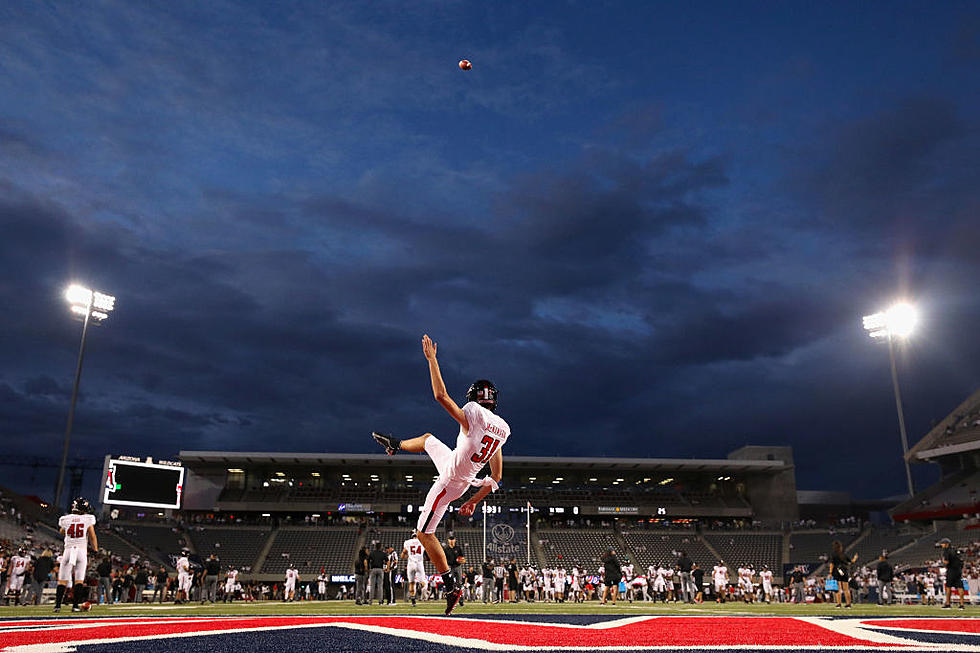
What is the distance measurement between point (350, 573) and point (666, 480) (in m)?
28.4

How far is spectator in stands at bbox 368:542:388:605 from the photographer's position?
2123 centimetres

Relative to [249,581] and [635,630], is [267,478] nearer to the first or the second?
[249,581]

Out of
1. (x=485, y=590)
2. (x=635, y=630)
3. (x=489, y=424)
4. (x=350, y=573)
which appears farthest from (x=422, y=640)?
(x=350, y=573)

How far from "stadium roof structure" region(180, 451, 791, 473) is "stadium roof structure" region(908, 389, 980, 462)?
10.3m

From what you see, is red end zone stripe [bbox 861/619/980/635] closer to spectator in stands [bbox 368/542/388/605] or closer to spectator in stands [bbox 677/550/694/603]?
spectator in stands [bbox 368/542/388/605]

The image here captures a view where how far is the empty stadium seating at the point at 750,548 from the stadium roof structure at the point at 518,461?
542 cm

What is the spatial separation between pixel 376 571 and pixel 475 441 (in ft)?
53.9

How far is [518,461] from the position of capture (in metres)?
53.9

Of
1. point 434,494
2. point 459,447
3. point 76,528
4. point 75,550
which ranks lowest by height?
point 75,550

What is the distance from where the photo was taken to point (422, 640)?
15.0 ft

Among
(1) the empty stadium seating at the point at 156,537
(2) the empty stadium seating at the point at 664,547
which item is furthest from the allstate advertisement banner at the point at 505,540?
(1) the empty stadium seating at the point at 156,537

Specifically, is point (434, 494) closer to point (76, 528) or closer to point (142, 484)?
point (76, 528)

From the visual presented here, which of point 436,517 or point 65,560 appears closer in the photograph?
point 436,517

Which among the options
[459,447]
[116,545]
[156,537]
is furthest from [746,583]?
[156,537]
